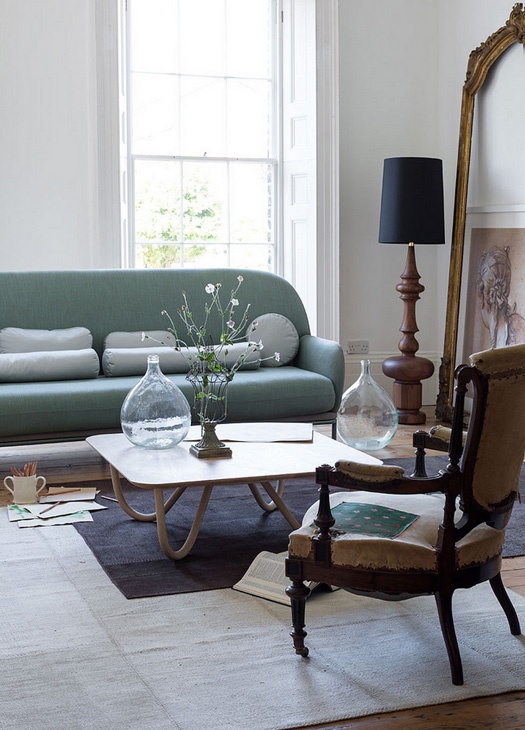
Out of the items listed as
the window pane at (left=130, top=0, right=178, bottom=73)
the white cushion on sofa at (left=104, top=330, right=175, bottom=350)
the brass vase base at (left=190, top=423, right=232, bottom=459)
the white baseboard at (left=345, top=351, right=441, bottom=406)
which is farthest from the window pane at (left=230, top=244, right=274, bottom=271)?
the brass vase base at (left=190, top=423, right=232, bottom=459)

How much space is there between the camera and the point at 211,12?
6.66 m

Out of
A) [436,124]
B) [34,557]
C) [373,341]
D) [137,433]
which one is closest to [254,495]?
[137,433]

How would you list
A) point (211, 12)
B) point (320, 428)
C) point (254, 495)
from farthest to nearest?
1. point (211, 12)
2. point (320, 428)
3. point (254, 495)

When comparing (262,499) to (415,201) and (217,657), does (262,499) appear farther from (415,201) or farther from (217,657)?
(415,201)

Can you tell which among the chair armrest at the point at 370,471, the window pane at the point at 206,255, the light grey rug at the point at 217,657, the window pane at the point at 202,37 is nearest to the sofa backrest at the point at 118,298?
the window pane at the point at 206,255

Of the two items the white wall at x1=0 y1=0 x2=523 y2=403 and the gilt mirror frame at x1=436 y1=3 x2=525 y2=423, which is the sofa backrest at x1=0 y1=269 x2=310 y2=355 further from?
the gilt mirror frame at x1=436 y1=3 x2=525 y2=423

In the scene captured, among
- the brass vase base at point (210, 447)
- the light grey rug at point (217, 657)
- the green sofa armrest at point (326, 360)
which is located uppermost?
the green sofa armrest at point (326, 360)

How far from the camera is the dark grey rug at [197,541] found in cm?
338

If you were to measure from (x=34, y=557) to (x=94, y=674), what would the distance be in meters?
1.09

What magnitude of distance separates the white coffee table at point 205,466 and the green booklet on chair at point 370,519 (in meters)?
0.28

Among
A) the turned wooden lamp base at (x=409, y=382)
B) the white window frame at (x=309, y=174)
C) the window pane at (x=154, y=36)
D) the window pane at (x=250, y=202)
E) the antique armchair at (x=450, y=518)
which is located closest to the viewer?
the antique armchair at (x=450, y=518)

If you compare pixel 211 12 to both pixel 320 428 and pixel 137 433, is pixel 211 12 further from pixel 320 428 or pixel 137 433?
pixel 137 433

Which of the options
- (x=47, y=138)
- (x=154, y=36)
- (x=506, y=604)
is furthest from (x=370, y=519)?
(x=154, y=36)

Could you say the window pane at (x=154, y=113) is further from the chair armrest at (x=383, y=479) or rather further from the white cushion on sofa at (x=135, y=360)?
the chair armrest at (x=383, y=479)
